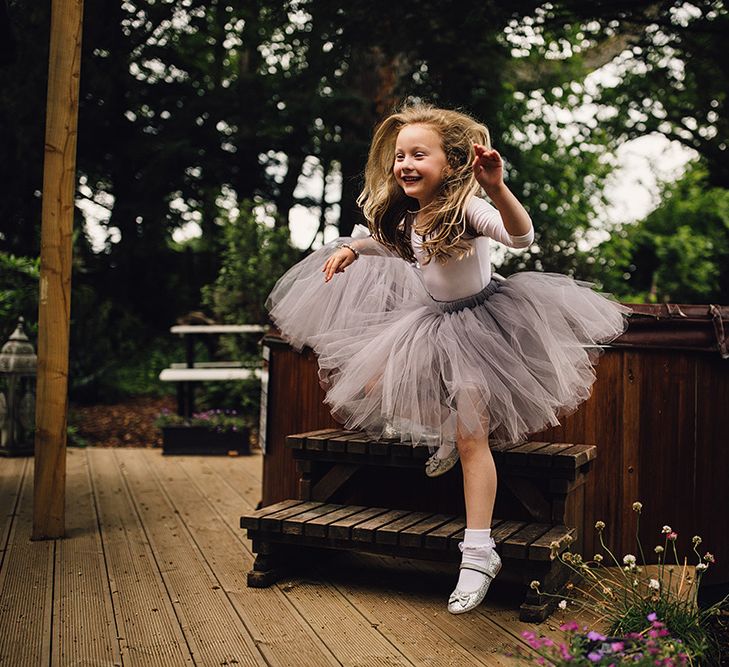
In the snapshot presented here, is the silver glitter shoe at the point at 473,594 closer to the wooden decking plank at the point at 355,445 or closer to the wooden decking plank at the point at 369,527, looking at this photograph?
the wooden decking plank at the point at 369,527

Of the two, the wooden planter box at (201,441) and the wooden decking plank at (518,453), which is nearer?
the wooden decking plank at (518,453)

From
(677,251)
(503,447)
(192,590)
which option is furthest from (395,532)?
(677,251)

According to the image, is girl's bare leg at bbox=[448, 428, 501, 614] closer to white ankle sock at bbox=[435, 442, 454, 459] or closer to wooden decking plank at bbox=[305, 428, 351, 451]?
white ankle sock at bbox=[435, 442, 454, 459]

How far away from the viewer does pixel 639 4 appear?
5.64 metres

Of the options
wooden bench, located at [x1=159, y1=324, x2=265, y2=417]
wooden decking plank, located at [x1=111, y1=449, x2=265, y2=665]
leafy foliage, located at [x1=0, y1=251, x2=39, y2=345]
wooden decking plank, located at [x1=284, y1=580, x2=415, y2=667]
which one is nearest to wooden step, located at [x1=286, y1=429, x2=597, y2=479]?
wooden decking plank, located at [x1=284, y1=580, x2=415, y2=667]

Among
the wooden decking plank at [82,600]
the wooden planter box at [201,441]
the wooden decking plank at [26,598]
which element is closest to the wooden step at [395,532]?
the wooden decking plank at [82,600]

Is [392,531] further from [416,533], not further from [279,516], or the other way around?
[279,516]

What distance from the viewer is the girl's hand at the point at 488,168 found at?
2.53 m

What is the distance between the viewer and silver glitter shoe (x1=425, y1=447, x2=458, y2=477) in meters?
3.04

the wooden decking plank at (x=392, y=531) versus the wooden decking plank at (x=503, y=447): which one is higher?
the wooden decking plank at (x=503, y=447)

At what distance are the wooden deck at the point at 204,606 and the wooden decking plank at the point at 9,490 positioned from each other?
2cm

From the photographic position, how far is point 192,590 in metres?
3.10

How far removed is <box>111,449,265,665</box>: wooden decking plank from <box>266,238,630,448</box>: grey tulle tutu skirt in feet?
2.62

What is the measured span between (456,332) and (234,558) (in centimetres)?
143
